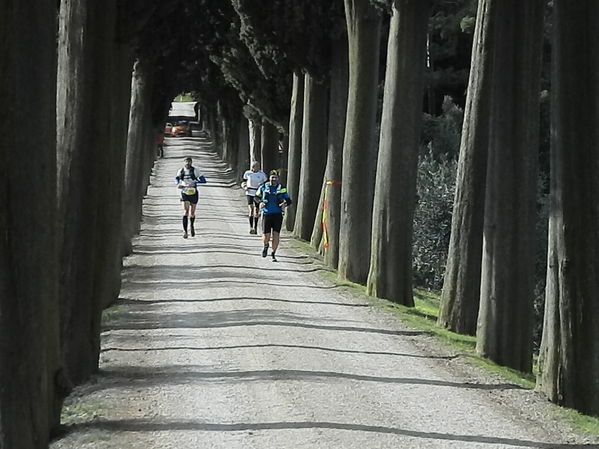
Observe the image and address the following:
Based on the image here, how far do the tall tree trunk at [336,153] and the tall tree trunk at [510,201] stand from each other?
31.7 feet

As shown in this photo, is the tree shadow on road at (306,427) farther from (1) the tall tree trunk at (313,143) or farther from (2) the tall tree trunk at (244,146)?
(2) the tall tree trunk at (244,146)

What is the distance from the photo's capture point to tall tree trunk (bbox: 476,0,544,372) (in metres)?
14.2

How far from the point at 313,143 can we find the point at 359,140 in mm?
7369

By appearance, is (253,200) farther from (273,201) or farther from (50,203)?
(50,203)

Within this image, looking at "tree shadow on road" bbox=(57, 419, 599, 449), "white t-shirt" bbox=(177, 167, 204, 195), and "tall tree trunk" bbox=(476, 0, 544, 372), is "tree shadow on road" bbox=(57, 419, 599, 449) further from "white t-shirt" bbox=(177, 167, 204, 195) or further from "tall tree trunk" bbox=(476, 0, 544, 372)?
"white t-shirt" bbox=(177, 167, 204, 195)

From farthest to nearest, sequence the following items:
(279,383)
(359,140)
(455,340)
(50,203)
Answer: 1. (359,140)
2. (455,340)
3. (279,383)
4. (50,203)

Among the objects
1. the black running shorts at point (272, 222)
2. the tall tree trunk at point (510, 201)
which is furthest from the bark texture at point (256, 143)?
the tall tree trunk at point (510, 201)

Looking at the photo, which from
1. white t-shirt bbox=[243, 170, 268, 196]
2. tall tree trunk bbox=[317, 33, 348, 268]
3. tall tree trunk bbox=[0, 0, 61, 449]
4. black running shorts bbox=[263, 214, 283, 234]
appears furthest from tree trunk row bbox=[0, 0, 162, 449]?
white t-shirt bbox=[243, 170, 268, 196]

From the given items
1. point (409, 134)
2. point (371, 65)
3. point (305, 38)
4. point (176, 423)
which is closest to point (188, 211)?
point (305, 38)

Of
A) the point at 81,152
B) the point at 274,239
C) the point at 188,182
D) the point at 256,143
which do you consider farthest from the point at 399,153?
the point at 256,143

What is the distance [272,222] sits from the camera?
23.2m

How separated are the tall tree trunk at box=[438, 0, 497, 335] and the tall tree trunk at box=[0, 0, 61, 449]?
8.20 meters

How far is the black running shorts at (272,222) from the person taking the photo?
901 inches

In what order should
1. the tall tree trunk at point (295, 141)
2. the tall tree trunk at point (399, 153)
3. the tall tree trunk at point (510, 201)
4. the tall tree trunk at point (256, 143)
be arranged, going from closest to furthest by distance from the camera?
1. the tall tree trunk at point (510, 201)
2. the tall tree trunk at point (399, 153)
3. the tall tree trunk at point (295, 141)
4. the tall tree trunk at point (256, 143)
